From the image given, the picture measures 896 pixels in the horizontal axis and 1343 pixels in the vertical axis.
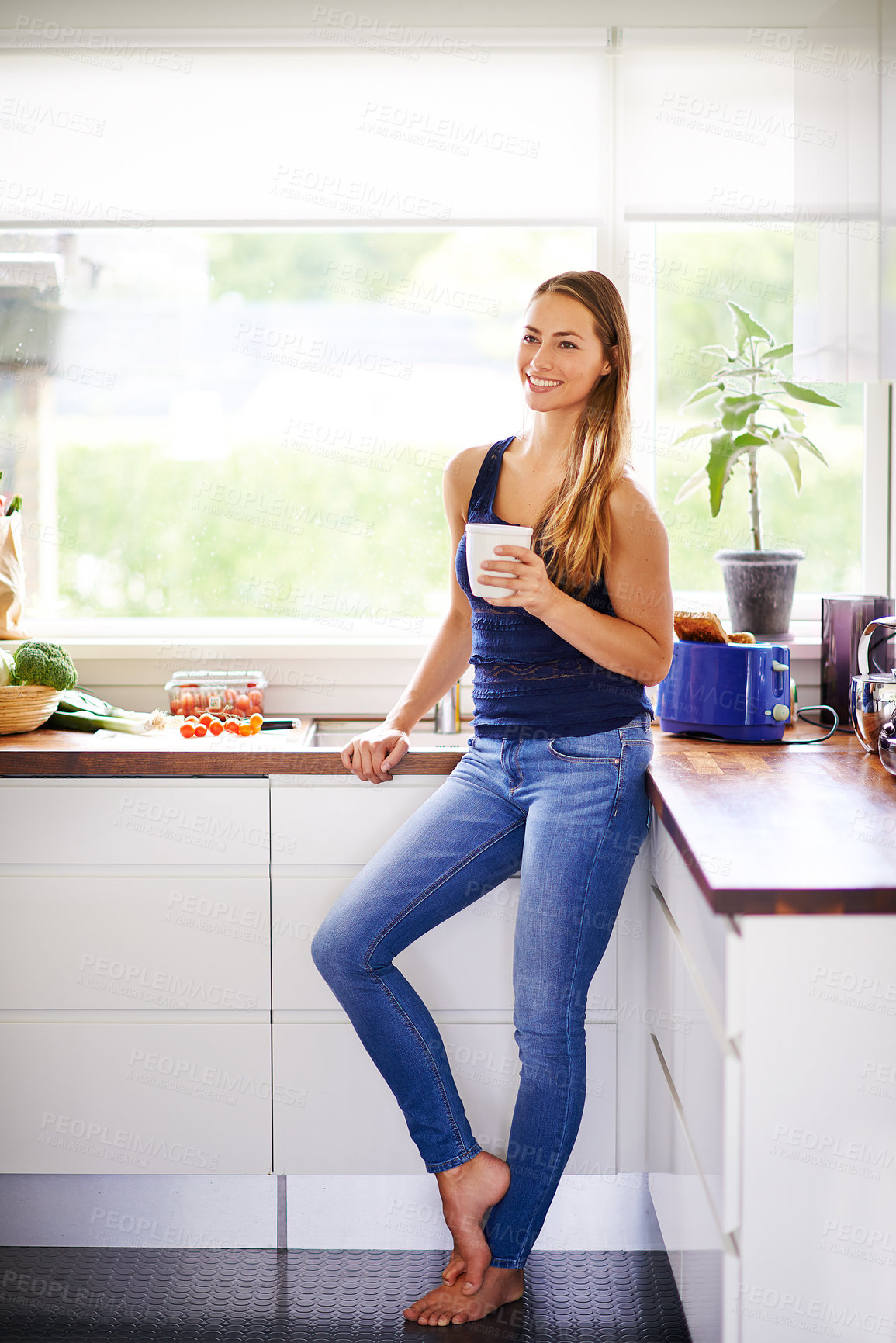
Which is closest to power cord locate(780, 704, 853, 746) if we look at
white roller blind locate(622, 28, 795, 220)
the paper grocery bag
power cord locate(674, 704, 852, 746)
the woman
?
power cord locate(674, 704, 852, 746)

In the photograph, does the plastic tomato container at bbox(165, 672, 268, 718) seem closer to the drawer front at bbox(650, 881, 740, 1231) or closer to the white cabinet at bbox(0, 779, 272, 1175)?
the white cabinet at bbox(0, 779, 272, 1175)

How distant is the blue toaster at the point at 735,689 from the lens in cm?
210

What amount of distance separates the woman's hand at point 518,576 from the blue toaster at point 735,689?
48cm

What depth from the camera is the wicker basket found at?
2168 millimetres

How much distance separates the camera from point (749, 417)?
251cm

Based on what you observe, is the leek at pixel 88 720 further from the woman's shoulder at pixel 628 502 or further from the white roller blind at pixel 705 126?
the white roller blind at pixel 705 126

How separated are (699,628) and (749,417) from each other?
60 cm

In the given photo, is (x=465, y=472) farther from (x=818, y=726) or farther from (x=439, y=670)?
(x=818, y=726)

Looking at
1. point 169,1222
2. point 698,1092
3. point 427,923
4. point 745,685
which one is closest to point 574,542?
point 745,685

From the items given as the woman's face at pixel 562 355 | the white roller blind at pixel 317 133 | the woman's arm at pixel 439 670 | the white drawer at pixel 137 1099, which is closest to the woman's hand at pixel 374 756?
the woman's arm at pixel 439 670

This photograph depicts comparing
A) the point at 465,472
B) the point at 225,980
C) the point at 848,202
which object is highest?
the point at 848,202

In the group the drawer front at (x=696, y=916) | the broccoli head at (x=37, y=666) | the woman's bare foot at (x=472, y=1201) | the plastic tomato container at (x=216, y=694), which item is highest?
the broccoli head at (x=37, y=666)

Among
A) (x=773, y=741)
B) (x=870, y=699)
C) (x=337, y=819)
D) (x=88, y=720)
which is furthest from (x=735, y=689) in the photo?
(x=88, y=720)

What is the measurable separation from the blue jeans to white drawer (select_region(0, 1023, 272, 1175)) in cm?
32
